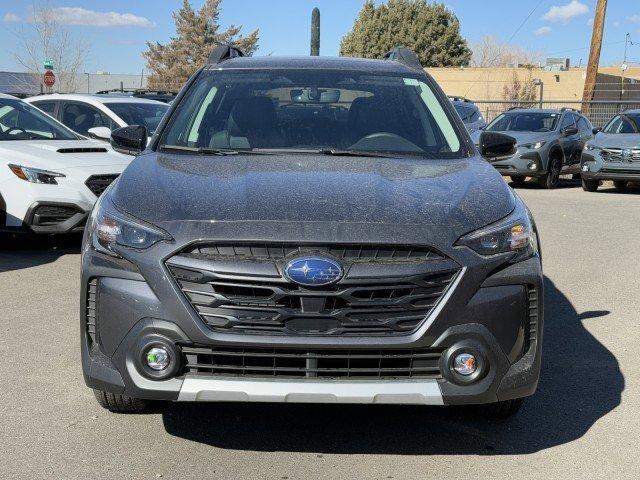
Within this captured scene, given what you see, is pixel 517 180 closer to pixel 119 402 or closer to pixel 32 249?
pixel 32 249

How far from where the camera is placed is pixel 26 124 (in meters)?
10.5

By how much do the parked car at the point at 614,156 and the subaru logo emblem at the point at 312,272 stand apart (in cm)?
1544

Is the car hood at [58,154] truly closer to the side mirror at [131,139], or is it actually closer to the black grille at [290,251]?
the side mirror at [131,139]

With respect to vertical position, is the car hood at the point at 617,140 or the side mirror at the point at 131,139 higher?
the side mirror at the point at 131,139

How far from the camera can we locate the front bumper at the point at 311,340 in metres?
3.76

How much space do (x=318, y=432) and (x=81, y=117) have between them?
9432 mm

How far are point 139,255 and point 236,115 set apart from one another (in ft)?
5.63

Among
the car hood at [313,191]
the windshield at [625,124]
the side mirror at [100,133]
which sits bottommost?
the windshield at [625,124]

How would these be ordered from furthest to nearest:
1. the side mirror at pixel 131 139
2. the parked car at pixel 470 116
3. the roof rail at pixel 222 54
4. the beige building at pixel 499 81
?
the beige building at pixel 499 81 < the parked car at pixel 470 116 < the roof rail at pixel 222 54 < the side mirror at pixel 131 139

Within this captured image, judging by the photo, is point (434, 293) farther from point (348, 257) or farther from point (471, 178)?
point (471, 178)

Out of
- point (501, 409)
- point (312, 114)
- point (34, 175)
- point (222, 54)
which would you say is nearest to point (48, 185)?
point (34, 175)

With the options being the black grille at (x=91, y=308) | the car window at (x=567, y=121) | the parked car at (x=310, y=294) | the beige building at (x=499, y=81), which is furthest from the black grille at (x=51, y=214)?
the beige building at (x=499, y=81)

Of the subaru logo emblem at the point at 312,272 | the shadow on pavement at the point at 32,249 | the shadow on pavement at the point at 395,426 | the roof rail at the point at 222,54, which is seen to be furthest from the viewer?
the shadow on pavement at the point at 32,249

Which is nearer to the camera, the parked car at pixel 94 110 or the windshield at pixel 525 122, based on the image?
the parked car at pixel 94 110
